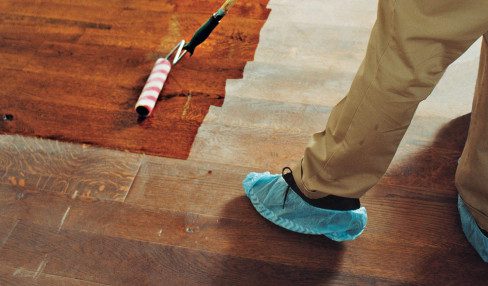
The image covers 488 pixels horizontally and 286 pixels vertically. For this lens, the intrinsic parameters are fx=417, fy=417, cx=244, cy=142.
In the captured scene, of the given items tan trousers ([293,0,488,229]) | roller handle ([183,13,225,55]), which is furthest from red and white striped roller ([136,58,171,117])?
tan trousers ([293,0,488,229])

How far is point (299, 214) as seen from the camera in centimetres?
105

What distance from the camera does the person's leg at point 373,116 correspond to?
60cm

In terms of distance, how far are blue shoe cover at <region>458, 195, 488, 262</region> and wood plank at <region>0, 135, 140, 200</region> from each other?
0.91m

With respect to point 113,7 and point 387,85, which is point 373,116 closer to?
point 387,85

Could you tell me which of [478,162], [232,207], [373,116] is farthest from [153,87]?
[478,162]

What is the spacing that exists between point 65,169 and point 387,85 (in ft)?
3.20

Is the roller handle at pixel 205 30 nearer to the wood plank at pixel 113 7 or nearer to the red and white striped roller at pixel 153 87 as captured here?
the red and white striped roller at pixel 153 87

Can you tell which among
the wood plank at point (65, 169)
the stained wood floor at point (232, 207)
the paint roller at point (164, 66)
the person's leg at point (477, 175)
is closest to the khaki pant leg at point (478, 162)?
the person's leg at point (477, 175)

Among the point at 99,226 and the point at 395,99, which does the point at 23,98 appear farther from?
the point at 395,99

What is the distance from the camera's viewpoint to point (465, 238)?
42.4 inches

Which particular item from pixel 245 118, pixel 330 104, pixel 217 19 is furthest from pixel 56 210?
pixel 330 104

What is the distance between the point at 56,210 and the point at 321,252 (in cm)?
74

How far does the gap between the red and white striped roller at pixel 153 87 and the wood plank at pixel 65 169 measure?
163 mm

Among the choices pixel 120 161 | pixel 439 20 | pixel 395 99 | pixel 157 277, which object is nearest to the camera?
pixel 439 20
